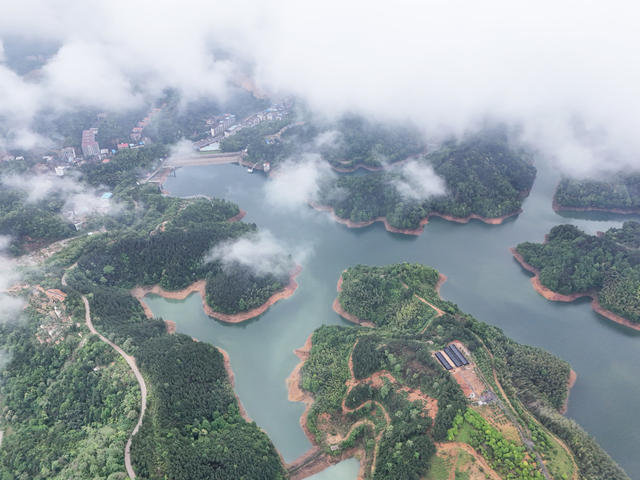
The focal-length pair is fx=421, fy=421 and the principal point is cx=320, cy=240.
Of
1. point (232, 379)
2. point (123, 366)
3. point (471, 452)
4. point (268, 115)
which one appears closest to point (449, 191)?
point (232, 379)

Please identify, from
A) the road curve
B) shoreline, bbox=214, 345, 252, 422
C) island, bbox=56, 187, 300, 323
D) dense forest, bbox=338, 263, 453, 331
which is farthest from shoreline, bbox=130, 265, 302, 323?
dense forest, bbox=338, 263, 453, 331

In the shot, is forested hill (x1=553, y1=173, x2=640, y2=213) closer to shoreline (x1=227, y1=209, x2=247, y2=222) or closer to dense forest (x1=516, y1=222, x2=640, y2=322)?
dense forest (x1=516, y1=222, x2=640, y2=322)

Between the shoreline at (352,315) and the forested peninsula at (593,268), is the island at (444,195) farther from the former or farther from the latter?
the shoreline at (352,315)

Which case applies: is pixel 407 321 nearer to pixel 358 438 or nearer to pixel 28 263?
pixel 358 438

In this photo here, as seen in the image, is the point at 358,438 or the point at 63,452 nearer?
the point at 63,452

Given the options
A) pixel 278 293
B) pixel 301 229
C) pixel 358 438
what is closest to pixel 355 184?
pixel 301 229
